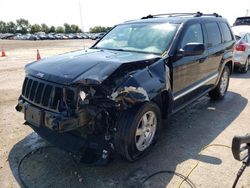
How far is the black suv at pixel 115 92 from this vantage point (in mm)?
3369

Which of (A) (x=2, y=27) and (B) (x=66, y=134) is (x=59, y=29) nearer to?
(A) (x=2, y=27)

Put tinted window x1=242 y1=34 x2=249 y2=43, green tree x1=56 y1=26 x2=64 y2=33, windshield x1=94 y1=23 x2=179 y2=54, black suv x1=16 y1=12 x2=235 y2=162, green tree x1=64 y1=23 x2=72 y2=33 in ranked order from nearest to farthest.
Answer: black suv x1=16 y1=12 x2=235 y2=162 < windshield x1=94 y1=23 x2=179 y2=54 < tinted window x1=242 y1=34 x2=249 y2=43 < green tree x1=56 y1=26 x2=64 y2=33 < green tree x1=64 y1=23 x2=72 y2=33

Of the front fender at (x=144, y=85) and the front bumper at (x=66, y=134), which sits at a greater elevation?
the front fender at (x=144, y=85)

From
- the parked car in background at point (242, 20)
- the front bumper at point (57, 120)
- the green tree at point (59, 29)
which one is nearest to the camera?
the front bumper at point (57, 120)

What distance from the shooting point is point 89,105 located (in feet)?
11.1

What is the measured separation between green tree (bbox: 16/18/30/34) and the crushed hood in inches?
4544

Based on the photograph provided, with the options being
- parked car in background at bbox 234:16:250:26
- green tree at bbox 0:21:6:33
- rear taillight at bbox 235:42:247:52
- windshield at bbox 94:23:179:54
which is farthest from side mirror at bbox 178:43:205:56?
green tree at bbox 0:21:6:33

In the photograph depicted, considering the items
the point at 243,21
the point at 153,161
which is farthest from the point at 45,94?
the point at 243,21

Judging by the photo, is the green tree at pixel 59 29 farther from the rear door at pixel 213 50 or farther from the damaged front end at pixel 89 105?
the damaged front end at pixel 89 105

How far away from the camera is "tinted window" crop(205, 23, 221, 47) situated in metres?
5.71

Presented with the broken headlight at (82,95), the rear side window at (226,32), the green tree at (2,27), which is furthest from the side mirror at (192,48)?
the green tree at (2,27)

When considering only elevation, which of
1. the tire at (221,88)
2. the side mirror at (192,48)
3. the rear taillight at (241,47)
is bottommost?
the tire at (221,88)

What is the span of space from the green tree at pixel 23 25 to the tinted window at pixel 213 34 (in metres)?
114

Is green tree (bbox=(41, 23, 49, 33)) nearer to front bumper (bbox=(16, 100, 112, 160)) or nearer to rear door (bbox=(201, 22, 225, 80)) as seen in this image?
rear door (bbox=(201, 22, 225, 80))
